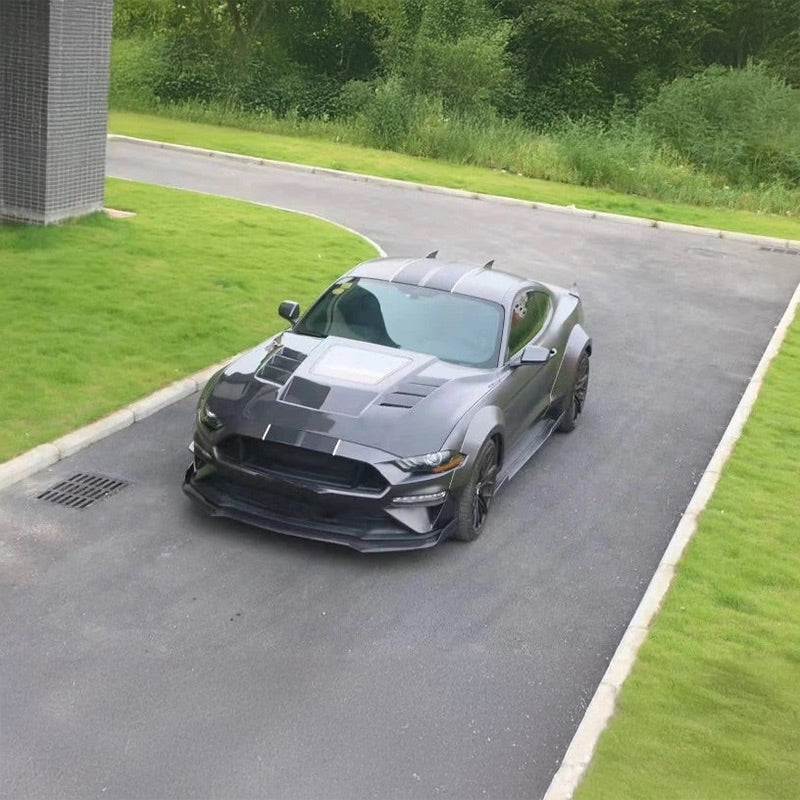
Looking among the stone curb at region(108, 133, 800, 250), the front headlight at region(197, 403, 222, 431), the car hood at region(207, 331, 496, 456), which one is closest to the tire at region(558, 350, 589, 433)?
the car hood at region(207, 331, 496, 456)

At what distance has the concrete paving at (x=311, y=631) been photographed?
17.5ft

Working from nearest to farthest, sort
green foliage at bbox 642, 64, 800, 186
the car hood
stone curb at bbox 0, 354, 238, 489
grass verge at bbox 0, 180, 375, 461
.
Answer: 1. the car hood
2. stone curb at bbox 0, 354, 238, 489
3. grass verge at bbox 0, 180, 375, 461
4. green foliage at bbox 642, 64, 800, 186

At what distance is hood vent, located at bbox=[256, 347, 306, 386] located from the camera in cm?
800

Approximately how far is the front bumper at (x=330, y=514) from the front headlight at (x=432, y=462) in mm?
206

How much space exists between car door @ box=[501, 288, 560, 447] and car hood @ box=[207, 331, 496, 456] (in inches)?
12.2

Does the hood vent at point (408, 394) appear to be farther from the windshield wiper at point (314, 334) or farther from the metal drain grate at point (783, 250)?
the metal drain grate at point (783, 250)

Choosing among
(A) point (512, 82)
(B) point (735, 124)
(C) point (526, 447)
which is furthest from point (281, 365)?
(A) point (512, 82)

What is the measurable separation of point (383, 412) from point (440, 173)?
18.7m

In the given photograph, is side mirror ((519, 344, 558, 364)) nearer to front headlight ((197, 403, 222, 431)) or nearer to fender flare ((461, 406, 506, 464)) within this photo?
fender flare ((461, 406, 506, 464))

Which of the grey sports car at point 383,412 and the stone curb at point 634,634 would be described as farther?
the grey sports car at point 383,412

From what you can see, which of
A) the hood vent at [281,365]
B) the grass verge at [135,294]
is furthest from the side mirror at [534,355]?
the grass verge at [135,294]

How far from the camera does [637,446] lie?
33.3 ft

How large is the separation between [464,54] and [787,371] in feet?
79.1

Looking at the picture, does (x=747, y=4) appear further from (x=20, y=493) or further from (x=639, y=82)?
(x=20, y=493)
